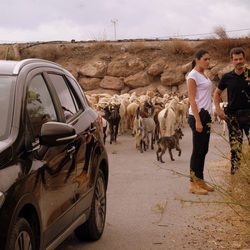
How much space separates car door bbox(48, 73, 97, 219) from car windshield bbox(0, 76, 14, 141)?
925mm

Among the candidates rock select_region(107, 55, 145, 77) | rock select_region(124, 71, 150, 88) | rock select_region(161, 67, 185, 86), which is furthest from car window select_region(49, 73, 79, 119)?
rock select_region(107, 55, 145, 77)

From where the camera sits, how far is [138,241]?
719 centimetres

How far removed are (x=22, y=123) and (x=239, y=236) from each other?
3.27 meters

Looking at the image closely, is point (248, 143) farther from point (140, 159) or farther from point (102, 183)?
point (140, 159)

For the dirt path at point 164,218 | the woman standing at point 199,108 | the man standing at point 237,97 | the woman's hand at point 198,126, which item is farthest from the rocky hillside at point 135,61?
the woman's hand at point 198,126

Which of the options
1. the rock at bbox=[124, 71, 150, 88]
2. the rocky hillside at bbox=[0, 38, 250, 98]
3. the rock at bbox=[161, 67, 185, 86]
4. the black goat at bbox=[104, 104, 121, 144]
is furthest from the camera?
the rock at bbox=[124, 71, 150, 88]

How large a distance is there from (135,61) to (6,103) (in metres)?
40.4

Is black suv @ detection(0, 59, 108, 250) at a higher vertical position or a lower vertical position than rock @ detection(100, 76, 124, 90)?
higher

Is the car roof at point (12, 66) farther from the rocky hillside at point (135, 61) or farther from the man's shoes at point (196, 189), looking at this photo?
the rocky hillside at point (135, 61)

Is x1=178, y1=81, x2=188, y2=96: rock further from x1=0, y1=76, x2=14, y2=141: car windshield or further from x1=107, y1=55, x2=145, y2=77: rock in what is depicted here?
x1=0, y1=76, x2=14, y2=141: car windshield

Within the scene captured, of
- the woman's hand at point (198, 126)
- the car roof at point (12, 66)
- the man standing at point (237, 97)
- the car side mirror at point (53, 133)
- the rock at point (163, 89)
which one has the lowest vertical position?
the rock at point (163, 89)

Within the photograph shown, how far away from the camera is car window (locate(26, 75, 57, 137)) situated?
17.1 ft

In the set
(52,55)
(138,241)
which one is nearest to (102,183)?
(138,241)

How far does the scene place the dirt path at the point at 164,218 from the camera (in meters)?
7.00
